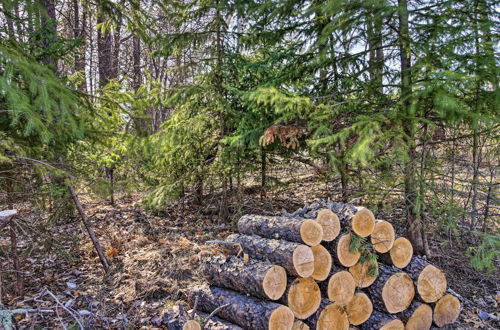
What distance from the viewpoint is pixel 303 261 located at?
351 centimetres

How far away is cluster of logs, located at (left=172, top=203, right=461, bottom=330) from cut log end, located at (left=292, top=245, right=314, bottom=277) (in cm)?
1

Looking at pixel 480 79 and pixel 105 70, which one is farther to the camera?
pixel 105 70

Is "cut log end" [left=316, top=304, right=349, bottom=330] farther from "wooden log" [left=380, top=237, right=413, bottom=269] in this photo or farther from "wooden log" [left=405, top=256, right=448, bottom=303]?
"wooden log" [left=405, top=256, right=448, bottom=303]

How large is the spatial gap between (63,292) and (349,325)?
3.68 m

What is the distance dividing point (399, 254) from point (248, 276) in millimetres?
1930

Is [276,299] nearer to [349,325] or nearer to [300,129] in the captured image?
[349,325]

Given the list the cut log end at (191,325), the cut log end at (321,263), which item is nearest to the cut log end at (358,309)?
the cut log end at (321,263)

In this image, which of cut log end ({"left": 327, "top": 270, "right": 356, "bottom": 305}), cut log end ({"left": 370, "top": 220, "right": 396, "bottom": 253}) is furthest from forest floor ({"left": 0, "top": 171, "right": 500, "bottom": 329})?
cut log end ({"left": 327, "top": 270, "right": 356, "bottom": 305})

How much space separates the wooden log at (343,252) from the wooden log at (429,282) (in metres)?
0.81

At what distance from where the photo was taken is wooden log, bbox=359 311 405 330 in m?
3.75

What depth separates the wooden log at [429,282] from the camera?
3.90m

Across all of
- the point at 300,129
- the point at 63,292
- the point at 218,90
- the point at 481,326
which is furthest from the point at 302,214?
the point at 218,90

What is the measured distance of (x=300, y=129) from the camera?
16.7 ft

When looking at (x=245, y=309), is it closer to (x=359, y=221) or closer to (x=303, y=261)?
(x=303, y=261)
